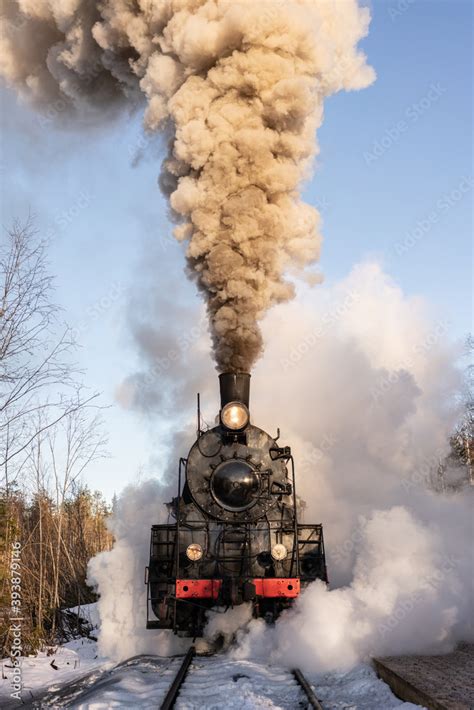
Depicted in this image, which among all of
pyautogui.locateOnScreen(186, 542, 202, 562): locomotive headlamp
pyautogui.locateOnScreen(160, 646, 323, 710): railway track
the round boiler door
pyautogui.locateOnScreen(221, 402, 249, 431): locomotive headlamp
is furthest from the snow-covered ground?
pyautogui.locateOnScreen(221, 402, 249, 431): locomotive headlamp

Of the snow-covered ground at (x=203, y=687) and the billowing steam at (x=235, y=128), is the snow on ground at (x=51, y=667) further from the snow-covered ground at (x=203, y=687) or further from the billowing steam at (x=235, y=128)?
the billowing steam at (x=235, y=128)

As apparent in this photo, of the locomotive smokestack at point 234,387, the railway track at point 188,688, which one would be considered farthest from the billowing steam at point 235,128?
the railway track at point 188,688

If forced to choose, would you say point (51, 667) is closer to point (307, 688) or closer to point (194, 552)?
point (194, 552)

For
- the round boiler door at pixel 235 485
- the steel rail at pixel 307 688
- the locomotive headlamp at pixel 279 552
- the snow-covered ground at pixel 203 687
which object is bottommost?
the snow-covered ground at pixel 203 687

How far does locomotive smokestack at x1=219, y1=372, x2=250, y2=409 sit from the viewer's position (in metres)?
8.90

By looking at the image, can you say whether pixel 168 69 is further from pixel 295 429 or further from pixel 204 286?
pixel 295 429

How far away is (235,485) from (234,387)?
145cm

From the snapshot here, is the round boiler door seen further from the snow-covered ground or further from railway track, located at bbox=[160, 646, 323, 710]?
railway track, located at bbox=[160, 646, 323, 710]

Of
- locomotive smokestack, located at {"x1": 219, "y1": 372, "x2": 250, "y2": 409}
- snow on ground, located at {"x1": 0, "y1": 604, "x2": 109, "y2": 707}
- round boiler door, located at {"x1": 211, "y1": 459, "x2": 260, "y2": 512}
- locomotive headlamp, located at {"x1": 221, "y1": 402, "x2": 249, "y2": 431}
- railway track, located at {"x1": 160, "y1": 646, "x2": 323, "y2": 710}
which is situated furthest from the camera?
locomotive smokestack, located at {"x1": 219, "y1": 372, "x2": 250, "y2": 409}

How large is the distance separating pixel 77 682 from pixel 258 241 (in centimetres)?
695

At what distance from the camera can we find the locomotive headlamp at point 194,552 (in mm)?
7988

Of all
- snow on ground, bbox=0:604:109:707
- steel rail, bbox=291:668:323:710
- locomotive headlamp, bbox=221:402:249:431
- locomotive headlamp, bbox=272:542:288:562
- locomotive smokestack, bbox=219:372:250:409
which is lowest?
snow on ground, bbox=0:604:109:707

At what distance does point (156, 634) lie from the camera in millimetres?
9086

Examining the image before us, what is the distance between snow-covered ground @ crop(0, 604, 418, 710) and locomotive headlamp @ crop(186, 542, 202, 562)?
1.24 meters
